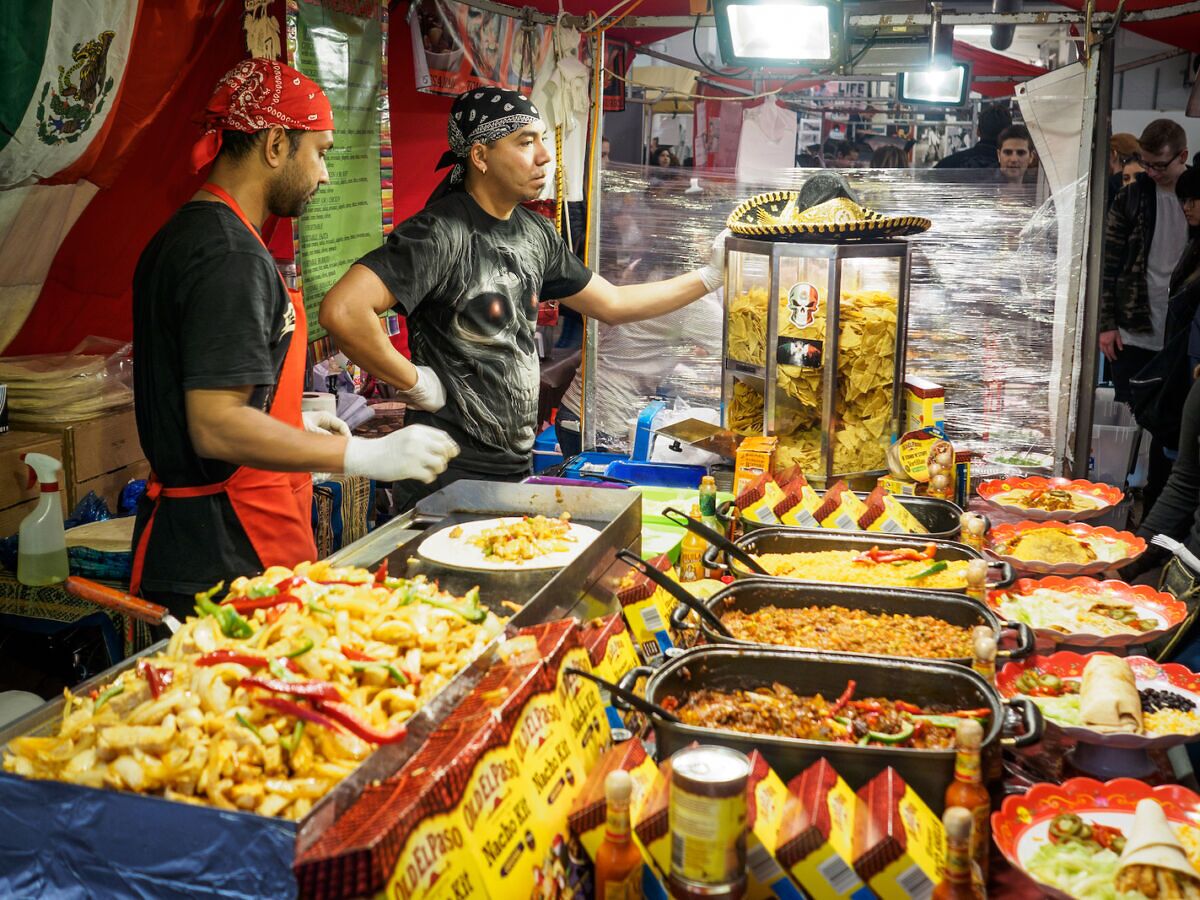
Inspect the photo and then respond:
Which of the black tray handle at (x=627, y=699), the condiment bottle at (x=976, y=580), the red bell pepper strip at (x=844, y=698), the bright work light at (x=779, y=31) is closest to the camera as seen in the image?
the black tray handle at (x=627, y=699)

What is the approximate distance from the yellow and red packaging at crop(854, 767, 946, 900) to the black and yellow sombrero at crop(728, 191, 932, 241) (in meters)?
2.49

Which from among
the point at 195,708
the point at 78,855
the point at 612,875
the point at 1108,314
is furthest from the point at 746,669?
the point at 1108,314

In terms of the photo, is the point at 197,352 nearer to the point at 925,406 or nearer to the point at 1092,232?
the point at 925,406

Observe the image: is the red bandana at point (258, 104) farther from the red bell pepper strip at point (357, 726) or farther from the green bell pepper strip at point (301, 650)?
the red bell pepper strip at point (357, 726)

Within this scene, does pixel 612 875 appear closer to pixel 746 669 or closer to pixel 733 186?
pixel 746 669

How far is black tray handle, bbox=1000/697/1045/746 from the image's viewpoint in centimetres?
175

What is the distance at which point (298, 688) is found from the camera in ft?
4.50

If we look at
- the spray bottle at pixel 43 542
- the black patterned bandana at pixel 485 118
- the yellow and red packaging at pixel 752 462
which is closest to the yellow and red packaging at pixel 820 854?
the yellow and red packaging at pixel 752 462

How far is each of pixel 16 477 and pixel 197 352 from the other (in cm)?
190

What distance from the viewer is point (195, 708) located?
136cm

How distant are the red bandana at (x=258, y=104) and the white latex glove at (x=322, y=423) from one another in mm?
750

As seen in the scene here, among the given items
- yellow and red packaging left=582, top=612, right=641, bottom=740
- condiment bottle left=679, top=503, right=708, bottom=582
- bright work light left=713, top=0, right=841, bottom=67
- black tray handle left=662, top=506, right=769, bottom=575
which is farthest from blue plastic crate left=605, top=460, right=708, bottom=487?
yellow and red packaging left=582, top=612, right=641, bottom=740

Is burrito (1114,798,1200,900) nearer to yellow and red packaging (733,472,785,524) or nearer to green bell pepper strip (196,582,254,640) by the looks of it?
green bell pepper strip (196,582,254,640)

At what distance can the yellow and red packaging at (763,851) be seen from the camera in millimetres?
1347
